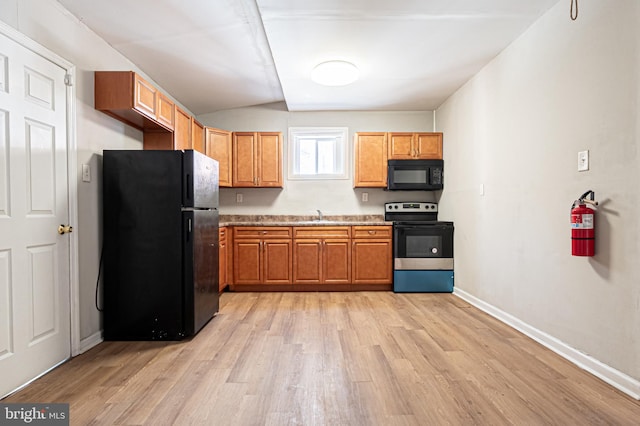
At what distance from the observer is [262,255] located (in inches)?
Answer: 170

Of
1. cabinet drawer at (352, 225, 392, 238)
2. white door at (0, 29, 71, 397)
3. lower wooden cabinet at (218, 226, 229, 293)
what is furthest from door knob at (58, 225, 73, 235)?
cabinet drawer at (352, 225, 392, 238)

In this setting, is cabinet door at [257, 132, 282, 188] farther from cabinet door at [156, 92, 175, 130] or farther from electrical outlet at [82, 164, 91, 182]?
electrical outlet at [82, 164, 91, 182]

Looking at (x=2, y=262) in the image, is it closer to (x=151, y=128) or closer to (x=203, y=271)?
(x=203, y=271)

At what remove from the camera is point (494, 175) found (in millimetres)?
3268

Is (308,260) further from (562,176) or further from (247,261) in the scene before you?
(562,176)

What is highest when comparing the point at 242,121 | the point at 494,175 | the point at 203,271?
the point at 242,121

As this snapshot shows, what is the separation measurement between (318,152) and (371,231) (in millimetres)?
1462

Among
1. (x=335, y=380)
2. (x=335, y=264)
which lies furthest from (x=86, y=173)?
(x=335, y=264)

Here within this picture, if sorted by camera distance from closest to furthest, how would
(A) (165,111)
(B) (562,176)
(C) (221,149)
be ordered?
(B) (562,176), (A) (165,111), (C) (221,149)

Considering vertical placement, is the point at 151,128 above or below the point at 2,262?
above

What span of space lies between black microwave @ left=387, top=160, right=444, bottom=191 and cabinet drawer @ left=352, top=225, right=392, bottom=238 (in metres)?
0.62

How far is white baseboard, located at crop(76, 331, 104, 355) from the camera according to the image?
95.5 inches

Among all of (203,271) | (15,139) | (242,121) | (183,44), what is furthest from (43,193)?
(242,121)

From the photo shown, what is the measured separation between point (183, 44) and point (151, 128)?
2.89ft
